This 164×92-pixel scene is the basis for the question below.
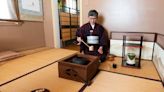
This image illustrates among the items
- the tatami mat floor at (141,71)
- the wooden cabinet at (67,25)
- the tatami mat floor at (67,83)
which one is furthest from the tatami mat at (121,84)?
the wooden cabinet at (67,25)

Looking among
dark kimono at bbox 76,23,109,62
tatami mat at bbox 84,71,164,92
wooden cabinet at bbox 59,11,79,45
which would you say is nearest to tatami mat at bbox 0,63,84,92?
tatami mat at bbox 84,71,164,92

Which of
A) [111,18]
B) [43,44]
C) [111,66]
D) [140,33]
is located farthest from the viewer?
[43,44]

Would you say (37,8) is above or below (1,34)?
above

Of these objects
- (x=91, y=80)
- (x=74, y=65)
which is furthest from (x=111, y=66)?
(x=74, y=65)

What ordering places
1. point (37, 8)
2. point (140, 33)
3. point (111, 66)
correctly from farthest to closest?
point (37, 8) → point (140, 33) → point (111, 66)

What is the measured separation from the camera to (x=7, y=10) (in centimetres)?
204

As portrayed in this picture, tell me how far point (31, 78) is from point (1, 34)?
1222mm

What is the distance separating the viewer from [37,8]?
2.60m

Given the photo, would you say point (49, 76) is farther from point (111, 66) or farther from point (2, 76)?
point (111, 66)

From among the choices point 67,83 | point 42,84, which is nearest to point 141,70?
point 67,83

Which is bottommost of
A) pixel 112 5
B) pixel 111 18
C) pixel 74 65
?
pixel 74 65

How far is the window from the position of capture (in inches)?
78.1

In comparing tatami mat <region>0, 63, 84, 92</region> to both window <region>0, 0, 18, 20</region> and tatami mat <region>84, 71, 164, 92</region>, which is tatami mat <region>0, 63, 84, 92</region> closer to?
tatami mat <region>84, 71, 164, 92</region>

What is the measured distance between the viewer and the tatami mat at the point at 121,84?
1.06 m
